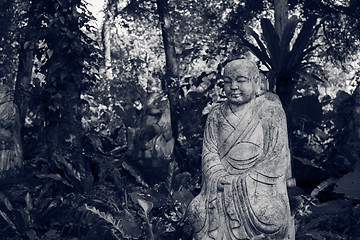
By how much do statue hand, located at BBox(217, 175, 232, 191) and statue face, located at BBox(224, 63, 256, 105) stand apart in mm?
679

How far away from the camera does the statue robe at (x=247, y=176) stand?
17.0 ft

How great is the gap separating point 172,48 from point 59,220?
5.25 meters

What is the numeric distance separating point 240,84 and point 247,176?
811 millimetres

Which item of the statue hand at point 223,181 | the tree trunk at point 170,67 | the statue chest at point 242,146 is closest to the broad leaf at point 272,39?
the tree trunk at point 170,67

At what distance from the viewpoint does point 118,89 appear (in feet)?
51.0

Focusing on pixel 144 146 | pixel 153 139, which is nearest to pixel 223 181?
pixel 144 146

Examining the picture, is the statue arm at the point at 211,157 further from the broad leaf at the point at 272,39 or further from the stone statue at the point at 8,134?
the stone statue at the point at 8,134

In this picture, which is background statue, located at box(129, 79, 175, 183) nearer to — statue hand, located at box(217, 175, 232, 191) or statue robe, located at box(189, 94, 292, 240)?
statue robe, located at box(189, 94, 292, 240)

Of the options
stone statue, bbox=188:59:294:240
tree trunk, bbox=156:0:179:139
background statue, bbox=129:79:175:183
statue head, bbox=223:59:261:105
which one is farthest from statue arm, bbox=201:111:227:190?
tree trunk, bbox=156:0:179:139

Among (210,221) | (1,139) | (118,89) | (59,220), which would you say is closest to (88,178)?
(59,220)

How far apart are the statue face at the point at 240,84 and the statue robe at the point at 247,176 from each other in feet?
0.34

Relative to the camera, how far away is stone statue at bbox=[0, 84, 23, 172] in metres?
10.7

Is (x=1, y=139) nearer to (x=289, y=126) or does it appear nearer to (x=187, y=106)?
(x=187, y=106)

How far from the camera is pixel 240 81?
541 centimetres
